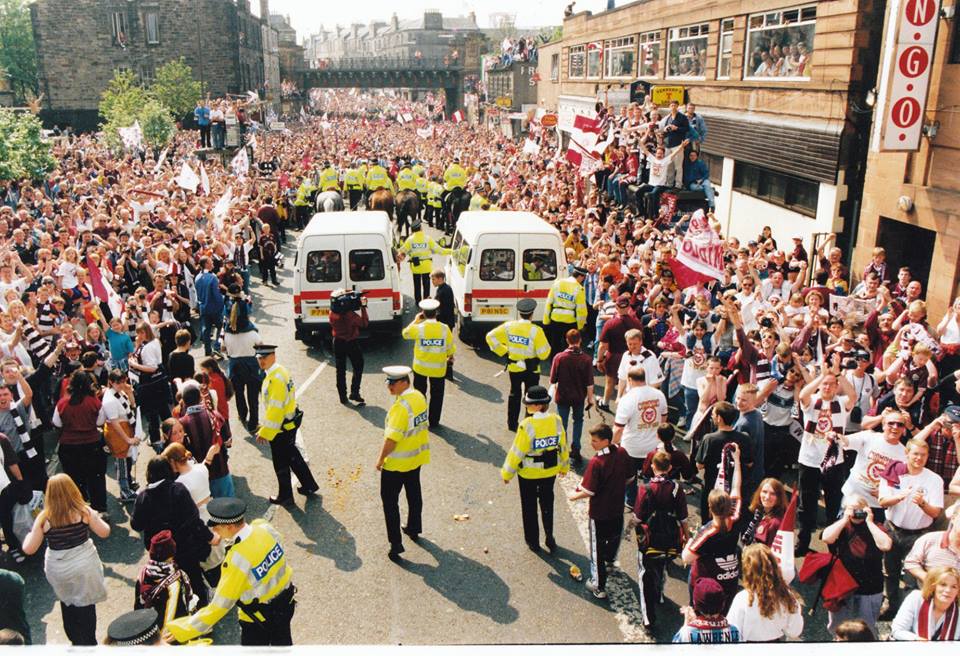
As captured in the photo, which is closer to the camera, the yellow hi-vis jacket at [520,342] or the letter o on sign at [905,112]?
the yellow hi-vis jacket at [520,342]

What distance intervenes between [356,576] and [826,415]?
4.47 metres

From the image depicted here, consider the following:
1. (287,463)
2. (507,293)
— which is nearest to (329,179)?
(507,293)

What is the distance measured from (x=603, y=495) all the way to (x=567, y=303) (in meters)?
5.09

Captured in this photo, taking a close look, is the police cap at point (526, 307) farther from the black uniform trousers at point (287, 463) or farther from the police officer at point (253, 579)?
the police officer at point (253, 579)

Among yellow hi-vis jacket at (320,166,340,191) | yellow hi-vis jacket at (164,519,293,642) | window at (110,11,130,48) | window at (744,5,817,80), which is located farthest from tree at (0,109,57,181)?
window at (110,11,130,48)

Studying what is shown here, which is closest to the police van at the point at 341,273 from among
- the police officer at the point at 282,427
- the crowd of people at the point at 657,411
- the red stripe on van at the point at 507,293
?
the crowd of people at the point at 657,411

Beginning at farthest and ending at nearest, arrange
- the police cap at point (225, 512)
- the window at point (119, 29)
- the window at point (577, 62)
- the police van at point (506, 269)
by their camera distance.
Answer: the window at point (119, 29)
the window at point (577, 62)
the police van at point (506, 269)
the police cap at point (225, 512)

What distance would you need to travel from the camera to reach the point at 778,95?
16828 millimetres

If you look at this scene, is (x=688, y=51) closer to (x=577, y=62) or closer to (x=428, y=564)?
(x=577, y=62)

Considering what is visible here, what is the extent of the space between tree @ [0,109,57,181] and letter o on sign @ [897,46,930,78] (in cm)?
2078

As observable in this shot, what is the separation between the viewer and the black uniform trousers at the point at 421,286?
15507 millimetres

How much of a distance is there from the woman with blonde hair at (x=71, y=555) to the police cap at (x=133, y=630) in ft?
4.98

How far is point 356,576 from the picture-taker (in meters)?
6.94

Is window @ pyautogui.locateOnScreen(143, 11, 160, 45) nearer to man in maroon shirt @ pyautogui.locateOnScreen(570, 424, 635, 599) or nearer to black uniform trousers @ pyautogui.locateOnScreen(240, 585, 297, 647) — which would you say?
man in maroon shirt @ pyautogui.locateOnScreen(570, 424, 635, 599)
